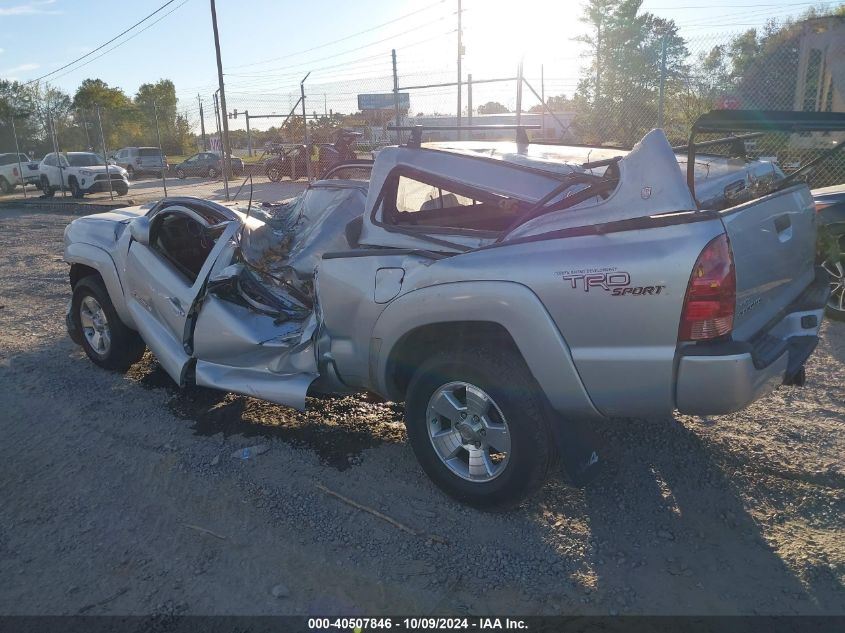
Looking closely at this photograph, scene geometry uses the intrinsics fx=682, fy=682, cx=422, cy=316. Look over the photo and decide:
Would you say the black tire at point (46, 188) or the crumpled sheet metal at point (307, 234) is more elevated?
the crumpled sheet metal at point (307, 234)

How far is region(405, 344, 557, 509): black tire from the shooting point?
10.4ft

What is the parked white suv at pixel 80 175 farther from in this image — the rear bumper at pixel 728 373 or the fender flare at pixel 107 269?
the rear bumper at pixel 728 373

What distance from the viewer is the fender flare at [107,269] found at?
5262 millimetres

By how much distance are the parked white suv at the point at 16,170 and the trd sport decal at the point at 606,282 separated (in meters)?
32.6

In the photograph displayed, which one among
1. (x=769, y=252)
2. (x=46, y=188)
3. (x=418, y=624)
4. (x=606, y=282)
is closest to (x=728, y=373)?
(x=606, y=282)

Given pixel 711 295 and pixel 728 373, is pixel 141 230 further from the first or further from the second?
pixel 728 373

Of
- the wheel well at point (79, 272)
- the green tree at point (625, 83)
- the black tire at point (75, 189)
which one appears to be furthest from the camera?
the black tire at point (75, 189)

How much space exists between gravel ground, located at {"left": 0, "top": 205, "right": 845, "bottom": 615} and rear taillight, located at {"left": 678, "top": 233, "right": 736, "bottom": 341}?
→ 1.05 m

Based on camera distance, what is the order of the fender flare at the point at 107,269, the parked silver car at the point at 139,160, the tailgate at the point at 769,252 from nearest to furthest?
the tailgate at the point at 769,252 → the fender flare at the point at 107,269 → the parked silver car at the point at 139,160

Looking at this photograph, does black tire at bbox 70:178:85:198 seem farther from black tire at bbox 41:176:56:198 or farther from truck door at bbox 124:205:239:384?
truck door at bbox 124:205:239:384

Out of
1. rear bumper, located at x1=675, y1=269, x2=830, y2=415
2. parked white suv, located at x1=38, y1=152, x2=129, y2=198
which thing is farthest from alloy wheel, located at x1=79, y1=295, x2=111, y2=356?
parked white suv, located at x1=38, y1=152, x2=129, y2=198

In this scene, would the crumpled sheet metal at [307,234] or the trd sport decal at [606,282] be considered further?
the crumpled sheet metal at [307,234]

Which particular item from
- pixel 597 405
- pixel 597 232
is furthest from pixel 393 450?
pixel 597 232

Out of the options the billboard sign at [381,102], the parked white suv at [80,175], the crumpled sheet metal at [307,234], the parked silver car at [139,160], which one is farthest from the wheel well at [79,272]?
the parked silver car at [139,160]
